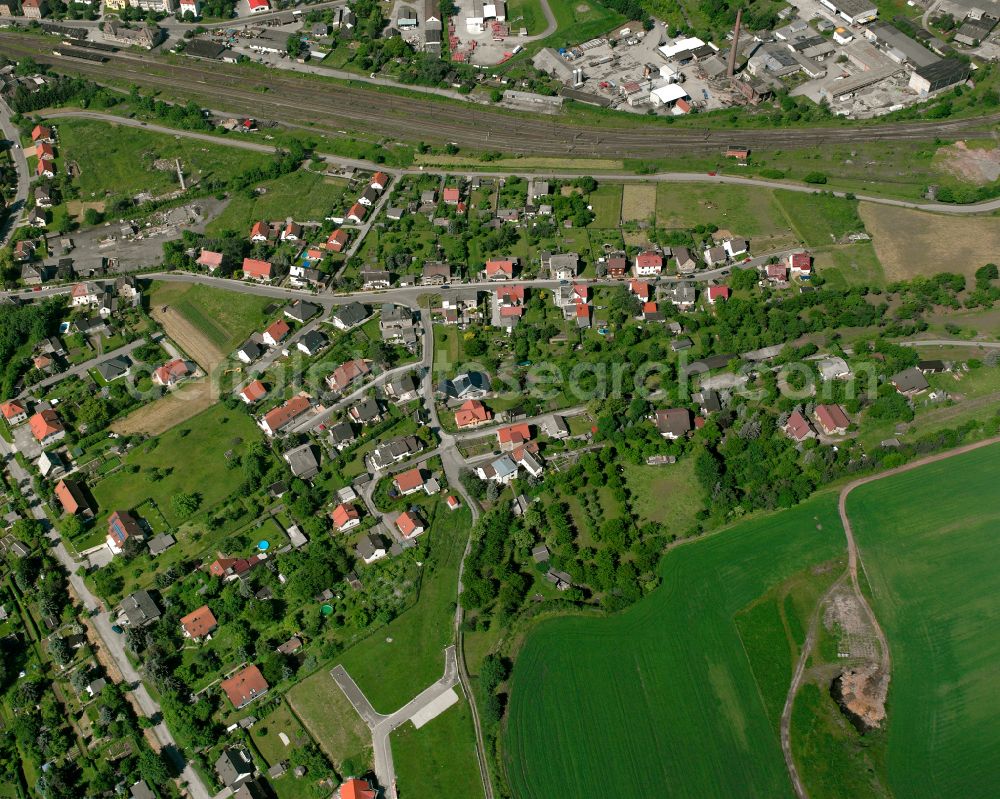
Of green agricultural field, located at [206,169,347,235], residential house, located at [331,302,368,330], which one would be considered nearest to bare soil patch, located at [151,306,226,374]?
residential house, located at [331,302,368,330]

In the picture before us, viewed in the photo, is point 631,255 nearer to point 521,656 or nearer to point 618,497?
point 618,497

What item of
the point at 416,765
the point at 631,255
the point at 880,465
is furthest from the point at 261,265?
the point at 880,465

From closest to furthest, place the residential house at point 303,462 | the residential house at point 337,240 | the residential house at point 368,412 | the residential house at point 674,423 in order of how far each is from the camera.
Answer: the residential house at point 303,462 < the residential house at point 674,423 < the residential house at point 368,412 < the residential house at point 337,240

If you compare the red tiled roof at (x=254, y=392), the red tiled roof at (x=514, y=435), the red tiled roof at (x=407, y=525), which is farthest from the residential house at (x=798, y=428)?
the red tiled roof at (x=254, y=392)

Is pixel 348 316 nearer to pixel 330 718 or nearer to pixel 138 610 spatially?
pixel 138 610

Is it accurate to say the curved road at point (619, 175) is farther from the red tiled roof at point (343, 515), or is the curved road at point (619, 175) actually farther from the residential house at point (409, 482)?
the red tiled roof at point (343, 515)

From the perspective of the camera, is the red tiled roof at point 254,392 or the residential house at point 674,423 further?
the red tiled roof at point 254,392
